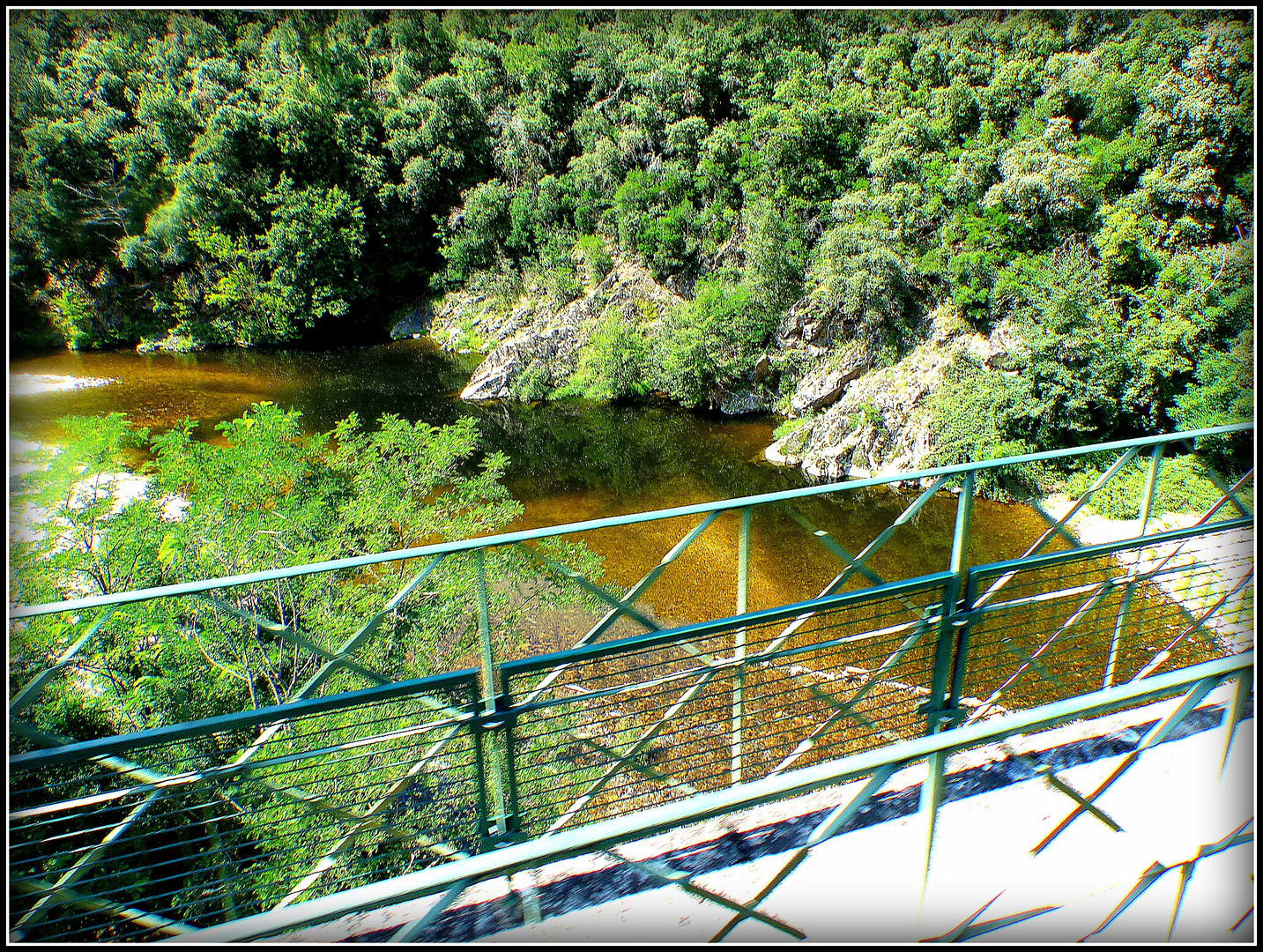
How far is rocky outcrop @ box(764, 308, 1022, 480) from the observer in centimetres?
1298

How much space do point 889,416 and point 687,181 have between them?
35.1 ft

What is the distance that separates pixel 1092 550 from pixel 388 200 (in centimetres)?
2694

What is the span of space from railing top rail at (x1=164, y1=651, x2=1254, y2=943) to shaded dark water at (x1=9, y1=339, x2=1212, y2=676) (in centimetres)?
529

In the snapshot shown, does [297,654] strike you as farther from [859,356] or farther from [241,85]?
[241,85]

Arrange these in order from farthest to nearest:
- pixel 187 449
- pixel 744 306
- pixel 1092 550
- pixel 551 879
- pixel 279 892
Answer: pixel 744 306
pixel 187 449
pixel 279 892
pixel 1092 550
pixel 551 879

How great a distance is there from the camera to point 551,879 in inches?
92.5

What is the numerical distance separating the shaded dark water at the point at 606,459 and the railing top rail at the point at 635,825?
5285 millimetres

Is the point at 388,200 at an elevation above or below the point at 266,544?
above

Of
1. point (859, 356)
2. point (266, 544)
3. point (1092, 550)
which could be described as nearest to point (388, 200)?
point (859, 356)

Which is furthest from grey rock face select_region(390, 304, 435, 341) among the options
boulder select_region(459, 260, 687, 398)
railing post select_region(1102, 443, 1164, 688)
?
railing post select_region(1102, 443, 1164, 688)

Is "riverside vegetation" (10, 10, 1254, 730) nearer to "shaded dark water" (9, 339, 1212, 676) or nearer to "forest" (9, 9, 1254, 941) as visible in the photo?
"forest" (9, 9, 1254, 941)

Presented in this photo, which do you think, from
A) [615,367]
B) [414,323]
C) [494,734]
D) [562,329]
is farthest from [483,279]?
[494,734]

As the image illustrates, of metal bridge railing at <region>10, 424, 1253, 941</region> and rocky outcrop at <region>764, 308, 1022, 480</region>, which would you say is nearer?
metal bridge railing at <region>10, 424, 1253, 941</region>

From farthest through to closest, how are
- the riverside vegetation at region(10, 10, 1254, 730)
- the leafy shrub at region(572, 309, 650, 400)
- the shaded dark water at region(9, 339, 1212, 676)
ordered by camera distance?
the leafy shrub at region(572, 309, 650, 400) < the shaded dark water at region(9, 339, 1212, 676) < the riverside vegetation at region(10, 10, 1254, 730)
